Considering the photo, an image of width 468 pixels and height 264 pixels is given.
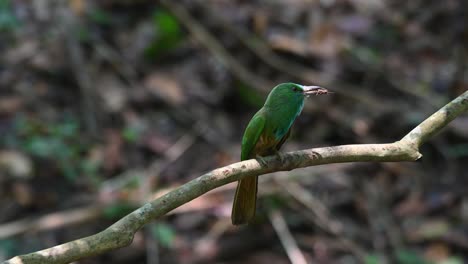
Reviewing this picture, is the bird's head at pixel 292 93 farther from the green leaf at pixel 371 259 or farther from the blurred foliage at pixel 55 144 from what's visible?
the blurred foliage at pixel 55 144

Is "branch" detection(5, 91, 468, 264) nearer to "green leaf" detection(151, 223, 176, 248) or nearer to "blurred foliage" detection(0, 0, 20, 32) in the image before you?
"green leaf" detection(151, 223, 176, 248)

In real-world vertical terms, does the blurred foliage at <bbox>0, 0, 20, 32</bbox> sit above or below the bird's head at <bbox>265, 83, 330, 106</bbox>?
above

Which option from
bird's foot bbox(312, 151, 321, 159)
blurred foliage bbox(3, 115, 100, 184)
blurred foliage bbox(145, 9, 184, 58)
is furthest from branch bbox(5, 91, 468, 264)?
blurred foliage bbox(145, 9, 184, 58)

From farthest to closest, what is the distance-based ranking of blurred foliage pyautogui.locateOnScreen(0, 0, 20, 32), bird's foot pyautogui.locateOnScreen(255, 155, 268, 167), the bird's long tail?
1. blurred foliage pyautogui.locateOnScreen(0, 0, 20, 32)
2. the bird's long tail
3. bird's foot pyautogui.locateOnScreen(255, 155, 268, 167)

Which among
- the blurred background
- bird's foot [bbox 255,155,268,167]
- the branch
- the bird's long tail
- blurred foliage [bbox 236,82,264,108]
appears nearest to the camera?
the branch

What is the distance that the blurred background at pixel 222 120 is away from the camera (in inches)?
223

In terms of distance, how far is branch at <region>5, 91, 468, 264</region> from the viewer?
2156mm

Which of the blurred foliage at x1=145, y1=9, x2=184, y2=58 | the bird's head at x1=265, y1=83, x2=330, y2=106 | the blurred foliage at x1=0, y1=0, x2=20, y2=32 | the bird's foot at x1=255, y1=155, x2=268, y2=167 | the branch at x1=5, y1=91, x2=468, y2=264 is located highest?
the blurred foliage at x1=0, y1=0, x2=20, y2=32

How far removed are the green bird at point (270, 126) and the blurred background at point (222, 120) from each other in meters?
2.57

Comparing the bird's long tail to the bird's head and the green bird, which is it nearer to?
the green bird

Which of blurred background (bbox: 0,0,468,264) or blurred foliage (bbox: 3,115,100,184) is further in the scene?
blurred foliage (bbox: 3,115,100,184)

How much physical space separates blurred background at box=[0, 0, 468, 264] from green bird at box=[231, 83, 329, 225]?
8.43ft

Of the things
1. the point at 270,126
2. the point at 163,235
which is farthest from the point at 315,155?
the point at 163,235

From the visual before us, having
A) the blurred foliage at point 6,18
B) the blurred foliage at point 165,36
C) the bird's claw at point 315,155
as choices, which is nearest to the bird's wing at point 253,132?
the bird's claw at point 315,155
